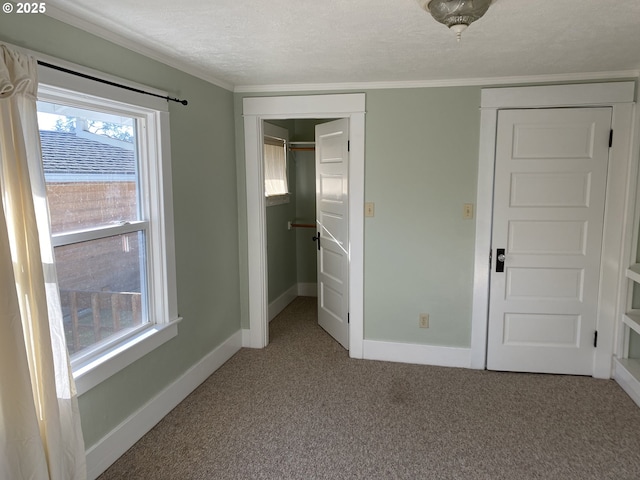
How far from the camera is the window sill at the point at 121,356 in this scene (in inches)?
84.7

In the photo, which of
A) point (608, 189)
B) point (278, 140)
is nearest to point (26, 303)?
point (278, 140)

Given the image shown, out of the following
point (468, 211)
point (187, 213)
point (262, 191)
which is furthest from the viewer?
point (262, 191)

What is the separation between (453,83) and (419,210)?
0.96 metres

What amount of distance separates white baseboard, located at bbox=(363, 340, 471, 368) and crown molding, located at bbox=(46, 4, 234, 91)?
2414mm

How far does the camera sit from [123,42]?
7.64 ft

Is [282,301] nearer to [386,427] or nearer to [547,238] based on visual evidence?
[386,427]

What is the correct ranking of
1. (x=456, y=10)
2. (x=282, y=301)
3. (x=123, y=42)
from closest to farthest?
(x=456, y=10) < (x=123, y=42) < (x=282, y=301)

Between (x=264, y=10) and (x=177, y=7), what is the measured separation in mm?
363

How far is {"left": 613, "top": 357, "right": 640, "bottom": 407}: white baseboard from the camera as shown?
3.03 m

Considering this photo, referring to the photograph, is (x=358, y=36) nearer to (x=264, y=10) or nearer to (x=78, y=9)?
(x=264, y=10)

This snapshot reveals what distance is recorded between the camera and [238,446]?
8.32 ft

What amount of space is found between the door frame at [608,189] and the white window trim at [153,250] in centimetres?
221

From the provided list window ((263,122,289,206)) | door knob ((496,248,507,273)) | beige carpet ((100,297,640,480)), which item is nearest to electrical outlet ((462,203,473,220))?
door knob ((496,248,507,273))

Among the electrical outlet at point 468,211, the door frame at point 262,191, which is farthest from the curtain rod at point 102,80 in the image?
the electrical outlet at point 468,211
